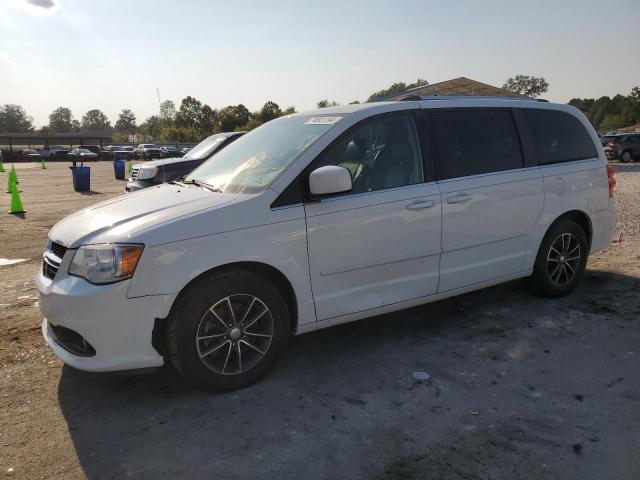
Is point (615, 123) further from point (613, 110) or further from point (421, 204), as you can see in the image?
point (421, 204)

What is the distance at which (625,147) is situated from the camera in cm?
2673

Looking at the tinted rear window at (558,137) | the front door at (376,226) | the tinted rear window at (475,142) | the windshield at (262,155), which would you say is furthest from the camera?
the tinted rear window at (558,137)

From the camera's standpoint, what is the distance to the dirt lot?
8.65 feet

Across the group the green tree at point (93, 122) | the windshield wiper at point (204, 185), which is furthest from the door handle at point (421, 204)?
the green tree at point (93, 122)

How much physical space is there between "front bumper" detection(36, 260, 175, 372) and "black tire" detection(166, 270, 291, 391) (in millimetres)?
136

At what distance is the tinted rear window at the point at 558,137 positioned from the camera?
186 inches

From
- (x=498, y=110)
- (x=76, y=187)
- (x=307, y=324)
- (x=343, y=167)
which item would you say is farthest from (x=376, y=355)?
(x=76, y=187)

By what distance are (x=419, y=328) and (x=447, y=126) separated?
5.63ft

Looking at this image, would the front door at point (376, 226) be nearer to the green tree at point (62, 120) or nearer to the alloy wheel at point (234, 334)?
the alloy wheel at point (234, 334)

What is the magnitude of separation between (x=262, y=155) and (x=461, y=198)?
1.61 meters

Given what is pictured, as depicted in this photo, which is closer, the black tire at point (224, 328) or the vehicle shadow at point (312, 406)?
the vehicle shadow at point (312, 406)

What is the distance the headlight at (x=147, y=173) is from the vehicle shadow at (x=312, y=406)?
271 inches

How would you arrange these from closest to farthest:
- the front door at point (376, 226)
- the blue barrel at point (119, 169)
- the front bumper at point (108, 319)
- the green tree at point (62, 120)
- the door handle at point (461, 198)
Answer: the front bumper at point (108, 319), the front door at point (376, 226), the door handle at point (461, 198), the blue barrel at point (119, 169), the green tree at point (62, 120)

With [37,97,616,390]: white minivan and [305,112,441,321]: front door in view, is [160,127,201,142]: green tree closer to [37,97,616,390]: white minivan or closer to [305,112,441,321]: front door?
[37,97,616,390]: white minivan
